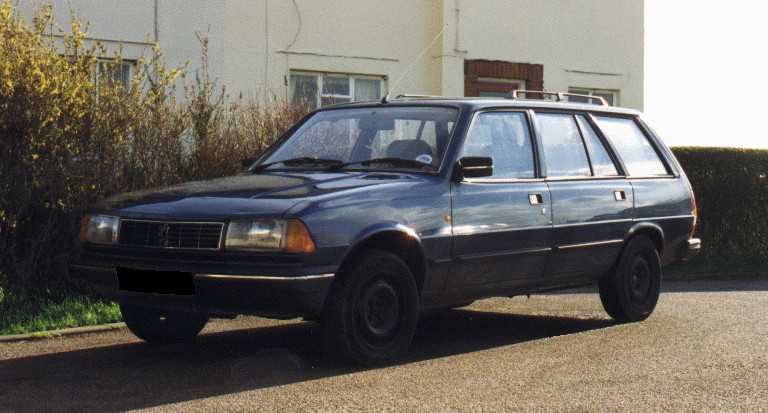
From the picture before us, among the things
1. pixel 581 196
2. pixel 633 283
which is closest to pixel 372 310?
Result: pixel 581 196

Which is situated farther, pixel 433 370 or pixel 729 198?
pixel 729 198

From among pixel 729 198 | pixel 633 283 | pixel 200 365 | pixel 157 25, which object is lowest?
pixel 200 365

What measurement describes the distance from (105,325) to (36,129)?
1733 millimetres

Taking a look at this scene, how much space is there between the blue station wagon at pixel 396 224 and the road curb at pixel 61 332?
0.87 meters

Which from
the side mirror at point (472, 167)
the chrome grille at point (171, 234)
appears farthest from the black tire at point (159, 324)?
the side mirror at point (472, 167)

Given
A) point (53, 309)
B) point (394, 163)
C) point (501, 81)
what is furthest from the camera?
point (501, 81)

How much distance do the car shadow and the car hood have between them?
82 centimetres

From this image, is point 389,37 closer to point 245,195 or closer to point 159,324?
point 159,324

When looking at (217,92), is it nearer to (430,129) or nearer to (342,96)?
(342,96)

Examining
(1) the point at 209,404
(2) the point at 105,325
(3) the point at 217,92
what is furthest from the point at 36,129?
(3) the point at 217,92

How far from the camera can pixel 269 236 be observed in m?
5.41

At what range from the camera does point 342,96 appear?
15.5 m

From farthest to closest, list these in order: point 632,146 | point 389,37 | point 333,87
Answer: point 389,37
point 333,87
point 632,146

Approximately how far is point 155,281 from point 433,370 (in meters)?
1.73
